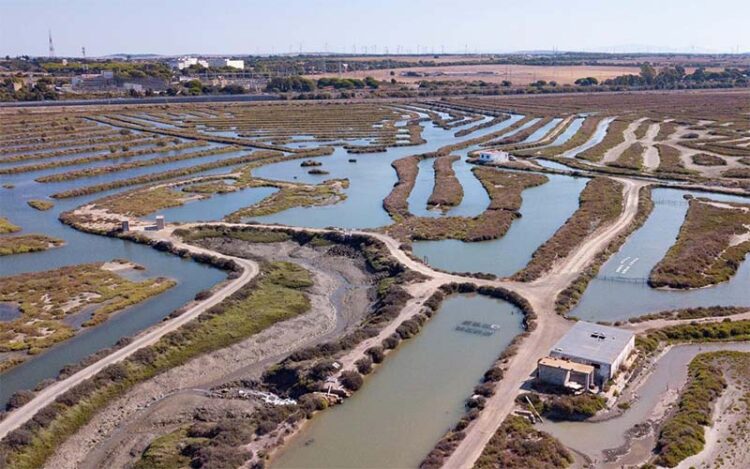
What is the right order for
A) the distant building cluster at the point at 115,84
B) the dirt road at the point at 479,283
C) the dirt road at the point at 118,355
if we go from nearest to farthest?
1. the dirt road at the point at 479,283
2. the dirt road at the point at 118,355
3. the distant building cluster at the point at 115,84

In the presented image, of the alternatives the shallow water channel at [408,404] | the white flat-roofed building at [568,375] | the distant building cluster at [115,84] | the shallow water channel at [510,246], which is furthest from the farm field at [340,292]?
the distant building cluster at [115,84]

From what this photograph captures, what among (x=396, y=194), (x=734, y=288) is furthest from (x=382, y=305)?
(x=396, y=194)

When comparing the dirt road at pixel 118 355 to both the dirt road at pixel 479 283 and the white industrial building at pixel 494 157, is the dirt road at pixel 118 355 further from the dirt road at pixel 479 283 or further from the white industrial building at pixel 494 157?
the white industrial building at pixel 494 157

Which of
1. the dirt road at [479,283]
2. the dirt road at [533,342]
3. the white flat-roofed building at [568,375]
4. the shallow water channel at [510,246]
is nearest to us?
the dirt road at [533,342]

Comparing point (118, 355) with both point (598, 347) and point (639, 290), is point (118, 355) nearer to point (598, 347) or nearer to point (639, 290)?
point (598, 347)

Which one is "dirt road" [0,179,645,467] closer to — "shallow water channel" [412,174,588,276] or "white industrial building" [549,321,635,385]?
"white industrial building" [549,321,635,385]

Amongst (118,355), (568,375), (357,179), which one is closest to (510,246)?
(568,375)

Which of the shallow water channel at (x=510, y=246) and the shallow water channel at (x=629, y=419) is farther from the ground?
the shallow water channel at (x=510, y=246)
